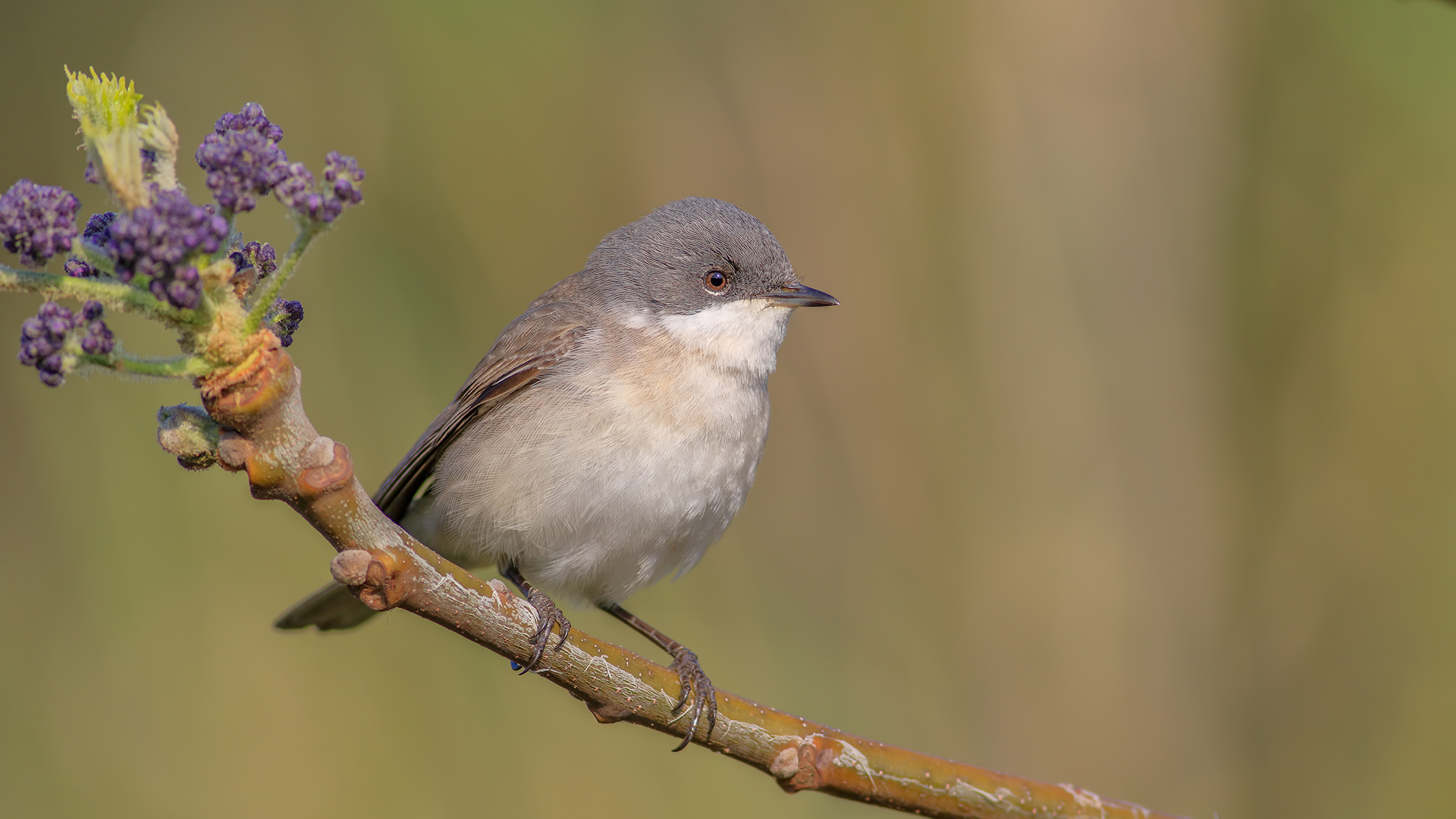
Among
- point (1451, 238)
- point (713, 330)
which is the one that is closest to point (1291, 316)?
point (1451, 238)

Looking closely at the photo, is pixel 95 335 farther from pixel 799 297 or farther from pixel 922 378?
pixel 922 378

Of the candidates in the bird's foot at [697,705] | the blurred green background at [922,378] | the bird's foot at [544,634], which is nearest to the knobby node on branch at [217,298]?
the bird's foot at [544,634]

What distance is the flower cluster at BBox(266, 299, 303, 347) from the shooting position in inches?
64.3

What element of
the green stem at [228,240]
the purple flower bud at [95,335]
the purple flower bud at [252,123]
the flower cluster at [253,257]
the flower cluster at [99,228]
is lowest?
the purple flower bud at [95,335]

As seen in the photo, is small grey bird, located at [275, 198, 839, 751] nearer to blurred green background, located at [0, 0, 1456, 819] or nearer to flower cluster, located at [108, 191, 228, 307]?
blurred green background, located at [0, 0, 1456, 819]

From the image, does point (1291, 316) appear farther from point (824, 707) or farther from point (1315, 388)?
point (824, 707)

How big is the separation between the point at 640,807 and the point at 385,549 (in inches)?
135

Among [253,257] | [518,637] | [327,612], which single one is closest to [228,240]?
[253,257]

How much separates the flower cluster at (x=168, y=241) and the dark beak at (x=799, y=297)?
2.57 meters

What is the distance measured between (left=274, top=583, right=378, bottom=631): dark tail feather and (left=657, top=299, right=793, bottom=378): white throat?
4.83ft

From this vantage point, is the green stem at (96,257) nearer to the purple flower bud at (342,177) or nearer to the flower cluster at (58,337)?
the flower cluster at (58,337)

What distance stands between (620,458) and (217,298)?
1915 millimetres

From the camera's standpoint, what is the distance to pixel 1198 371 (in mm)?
5863

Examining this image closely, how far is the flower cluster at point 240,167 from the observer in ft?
4.56
